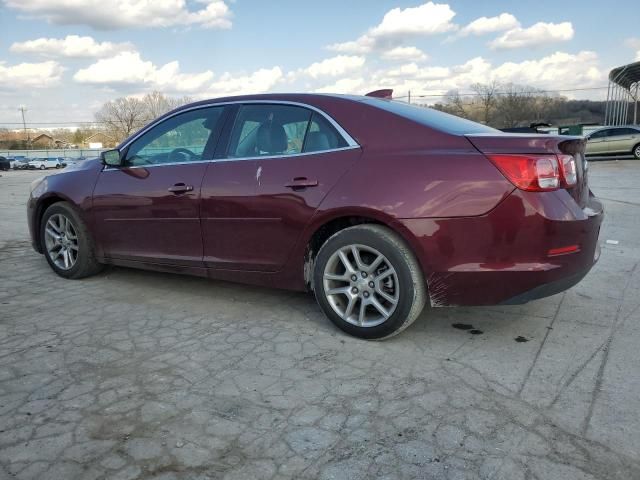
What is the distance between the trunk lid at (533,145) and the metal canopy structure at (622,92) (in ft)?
150

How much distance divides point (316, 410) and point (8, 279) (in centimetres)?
384

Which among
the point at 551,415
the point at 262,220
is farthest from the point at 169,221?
the point at 551,415

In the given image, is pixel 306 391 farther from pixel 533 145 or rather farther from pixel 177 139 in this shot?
pixel 177 139

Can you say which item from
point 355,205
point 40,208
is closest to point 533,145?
point 355,205

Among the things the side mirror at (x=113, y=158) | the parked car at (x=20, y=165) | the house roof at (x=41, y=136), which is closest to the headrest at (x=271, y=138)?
the side mirror at (x=113, y=158)

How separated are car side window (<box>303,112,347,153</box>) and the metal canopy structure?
45.9m

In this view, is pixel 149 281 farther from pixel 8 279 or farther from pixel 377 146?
pixel 377 146

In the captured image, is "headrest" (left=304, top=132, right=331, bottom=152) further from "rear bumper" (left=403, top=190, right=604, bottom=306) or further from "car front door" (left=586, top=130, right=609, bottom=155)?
"car front door" (left=586, top=130, right=609, bottom=155)

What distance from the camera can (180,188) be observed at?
3.98 metres

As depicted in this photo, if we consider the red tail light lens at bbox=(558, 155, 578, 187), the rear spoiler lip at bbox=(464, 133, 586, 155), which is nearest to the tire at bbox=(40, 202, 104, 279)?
the rear spoiler lip at bbox=(464, 133, 586, 155)

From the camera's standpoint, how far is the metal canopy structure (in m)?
44.2

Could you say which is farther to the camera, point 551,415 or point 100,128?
point 100,128

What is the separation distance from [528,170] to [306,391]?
1.67m

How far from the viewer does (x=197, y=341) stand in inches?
134
